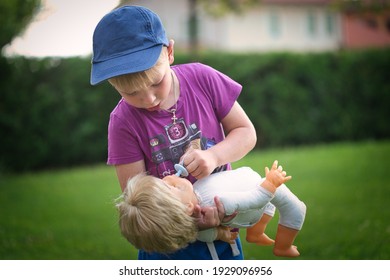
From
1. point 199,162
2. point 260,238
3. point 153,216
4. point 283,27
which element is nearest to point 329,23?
point 283,27

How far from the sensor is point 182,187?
1709 millimetres

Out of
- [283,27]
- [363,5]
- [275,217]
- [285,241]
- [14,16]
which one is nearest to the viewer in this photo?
[285,241]

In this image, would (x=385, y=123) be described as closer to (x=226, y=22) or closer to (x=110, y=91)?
(x=110, y=91)

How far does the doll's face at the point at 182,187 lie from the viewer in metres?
1.70

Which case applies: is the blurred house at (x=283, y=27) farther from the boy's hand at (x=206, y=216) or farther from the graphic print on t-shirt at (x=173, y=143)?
the boy's hand at (x=206, y=216)

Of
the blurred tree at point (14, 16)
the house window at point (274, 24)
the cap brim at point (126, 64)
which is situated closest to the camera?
the cap brim at point (126, 64)

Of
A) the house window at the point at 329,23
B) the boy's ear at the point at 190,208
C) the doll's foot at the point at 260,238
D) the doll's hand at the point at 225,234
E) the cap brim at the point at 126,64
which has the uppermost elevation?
the cap brim at the point at 126,64

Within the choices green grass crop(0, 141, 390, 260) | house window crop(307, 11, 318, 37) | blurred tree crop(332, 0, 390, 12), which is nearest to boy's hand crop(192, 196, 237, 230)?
green grass crop(0, 141, 390, 260)

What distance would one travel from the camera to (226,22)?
12367 millimetres

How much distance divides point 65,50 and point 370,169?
12.6 ft

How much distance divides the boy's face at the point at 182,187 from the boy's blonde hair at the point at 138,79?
0.26 m

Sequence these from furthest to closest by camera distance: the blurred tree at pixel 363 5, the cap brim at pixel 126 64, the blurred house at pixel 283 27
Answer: the blurred house at pixel 283 27, the blurred tree at pixel 363 5, the cap brim at pixel 126 64

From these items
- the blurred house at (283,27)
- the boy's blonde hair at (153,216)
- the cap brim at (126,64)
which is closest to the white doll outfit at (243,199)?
the boy's blonde hair at (153,216)

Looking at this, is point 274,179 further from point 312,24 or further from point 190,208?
point 312,24
